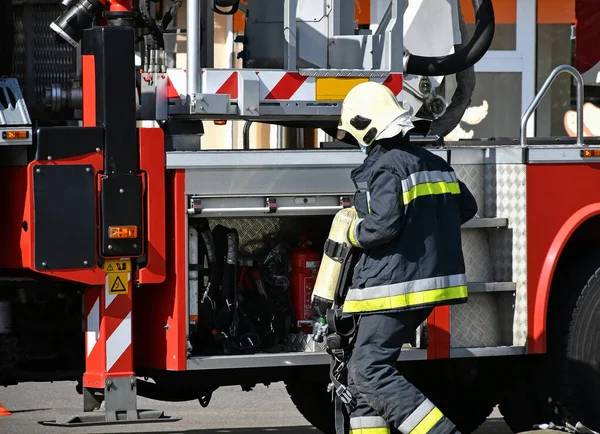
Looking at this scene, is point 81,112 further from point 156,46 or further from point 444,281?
point 444,281

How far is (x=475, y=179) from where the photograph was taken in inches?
241

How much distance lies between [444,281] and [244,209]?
0.90 m

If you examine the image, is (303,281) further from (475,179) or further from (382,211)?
(475,179)

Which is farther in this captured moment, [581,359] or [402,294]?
[581,359]

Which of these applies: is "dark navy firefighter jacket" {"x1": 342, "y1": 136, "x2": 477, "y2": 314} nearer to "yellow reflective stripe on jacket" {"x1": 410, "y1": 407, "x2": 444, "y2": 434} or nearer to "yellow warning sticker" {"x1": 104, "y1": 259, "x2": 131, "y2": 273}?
"yellow reflective stripe on jacket" {"x1": 410, "y1": 407, "x2": 444, "y2": 434}

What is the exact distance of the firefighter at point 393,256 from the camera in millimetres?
5363

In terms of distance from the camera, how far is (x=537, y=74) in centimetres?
1350

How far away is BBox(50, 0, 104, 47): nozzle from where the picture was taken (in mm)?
5582

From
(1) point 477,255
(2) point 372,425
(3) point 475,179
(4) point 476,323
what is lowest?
(2) point 372,425

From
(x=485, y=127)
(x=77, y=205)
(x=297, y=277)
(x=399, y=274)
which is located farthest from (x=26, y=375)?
(x=485, y=127)

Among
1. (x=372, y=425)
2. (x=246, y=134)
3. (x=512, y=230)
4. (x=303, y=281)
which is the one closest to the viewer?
(x=372, y=425)

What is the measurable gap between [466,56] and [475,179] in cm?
61

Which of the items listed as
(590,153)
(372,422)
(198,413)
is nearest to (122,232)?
(372,422)

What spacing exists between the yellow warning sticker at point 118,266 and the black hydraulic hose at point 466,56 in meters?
1.67
